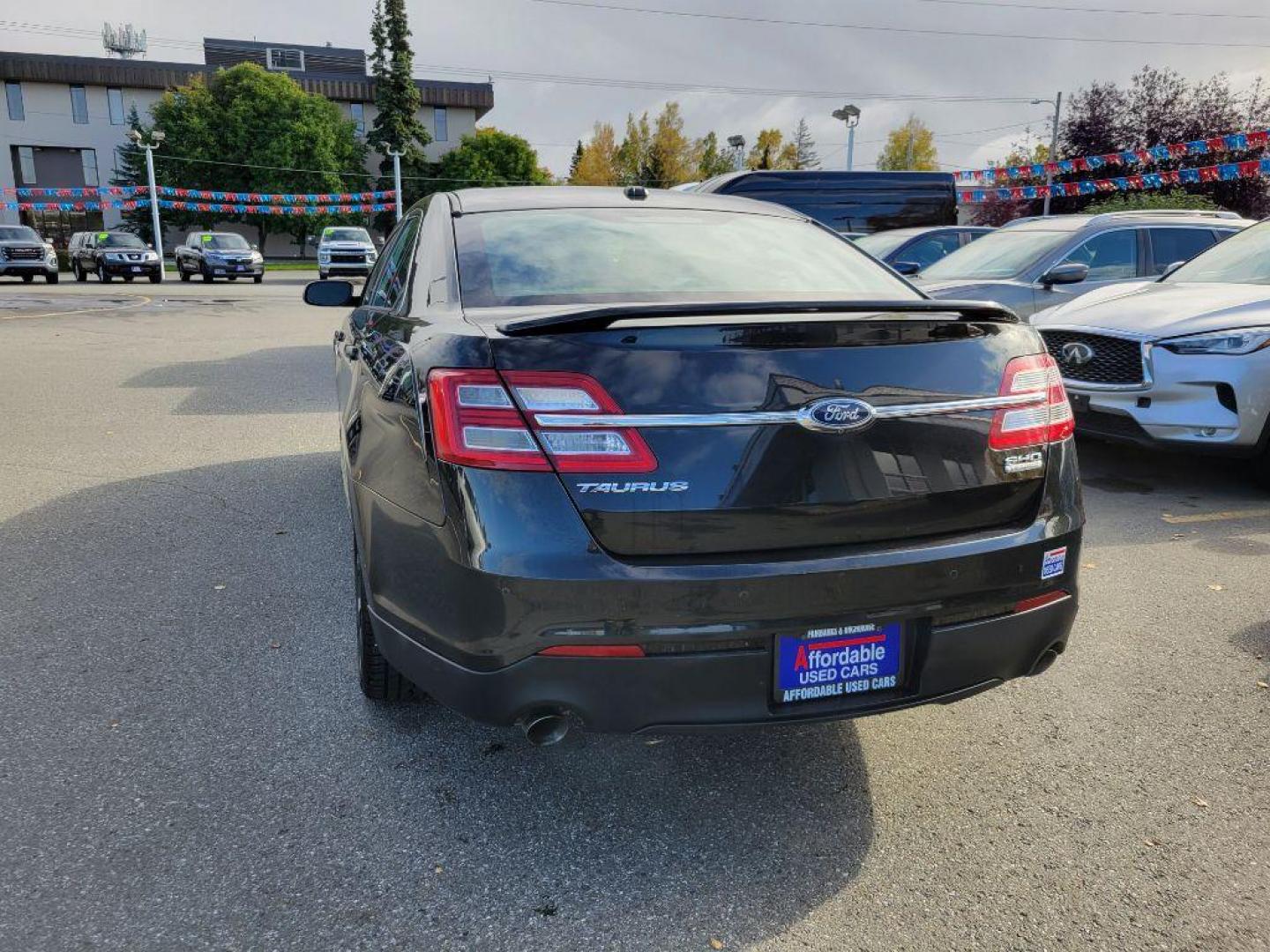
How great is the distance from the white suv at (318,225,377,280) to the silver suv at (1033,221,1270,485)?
24.4m

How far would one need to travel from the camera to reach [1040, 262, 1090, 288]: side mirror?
737 centimetres

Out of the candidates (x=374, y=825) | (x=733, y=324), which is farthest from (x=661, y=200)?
(x=374, y=825)

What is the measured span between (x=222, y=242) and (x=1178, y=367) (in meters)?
29.8

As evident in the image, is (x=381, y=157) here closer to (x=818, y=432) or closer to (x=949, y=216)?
(x=949, y=216)

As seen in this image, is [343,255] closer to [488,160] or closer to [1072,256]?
[1072,256]

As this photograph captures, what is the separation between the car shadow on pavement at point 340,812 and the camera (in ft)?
6.78

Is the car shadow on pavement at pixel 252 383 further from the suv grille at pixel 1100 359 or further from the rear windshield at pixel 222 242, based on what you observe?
the rear windshield at pixel 222 242

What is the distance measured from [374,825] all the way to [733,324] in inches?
60.7

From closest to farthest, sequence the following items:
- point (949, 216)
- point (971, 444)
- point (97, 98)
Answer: point (971, 444) → point (949, 216) → point (97, 98)

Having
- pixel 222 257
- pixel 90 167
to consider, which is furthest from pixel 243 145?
pixel 222 257

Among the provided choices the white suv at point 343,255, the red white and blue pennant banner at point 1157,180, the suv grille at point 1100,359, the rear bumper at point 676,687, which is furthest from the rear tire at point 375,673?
the white suv at point 343,255

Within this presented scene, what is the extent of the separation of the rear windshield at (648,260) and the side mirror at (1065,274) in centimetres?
477

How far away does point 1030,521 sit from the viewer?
235 cm

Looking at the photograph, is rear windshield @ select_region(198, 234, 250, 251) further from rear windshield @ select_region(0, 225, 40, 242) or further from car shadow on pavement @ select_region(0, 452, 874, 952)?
car shadow on pavement @ select_region(0, 452, 874, 952)
